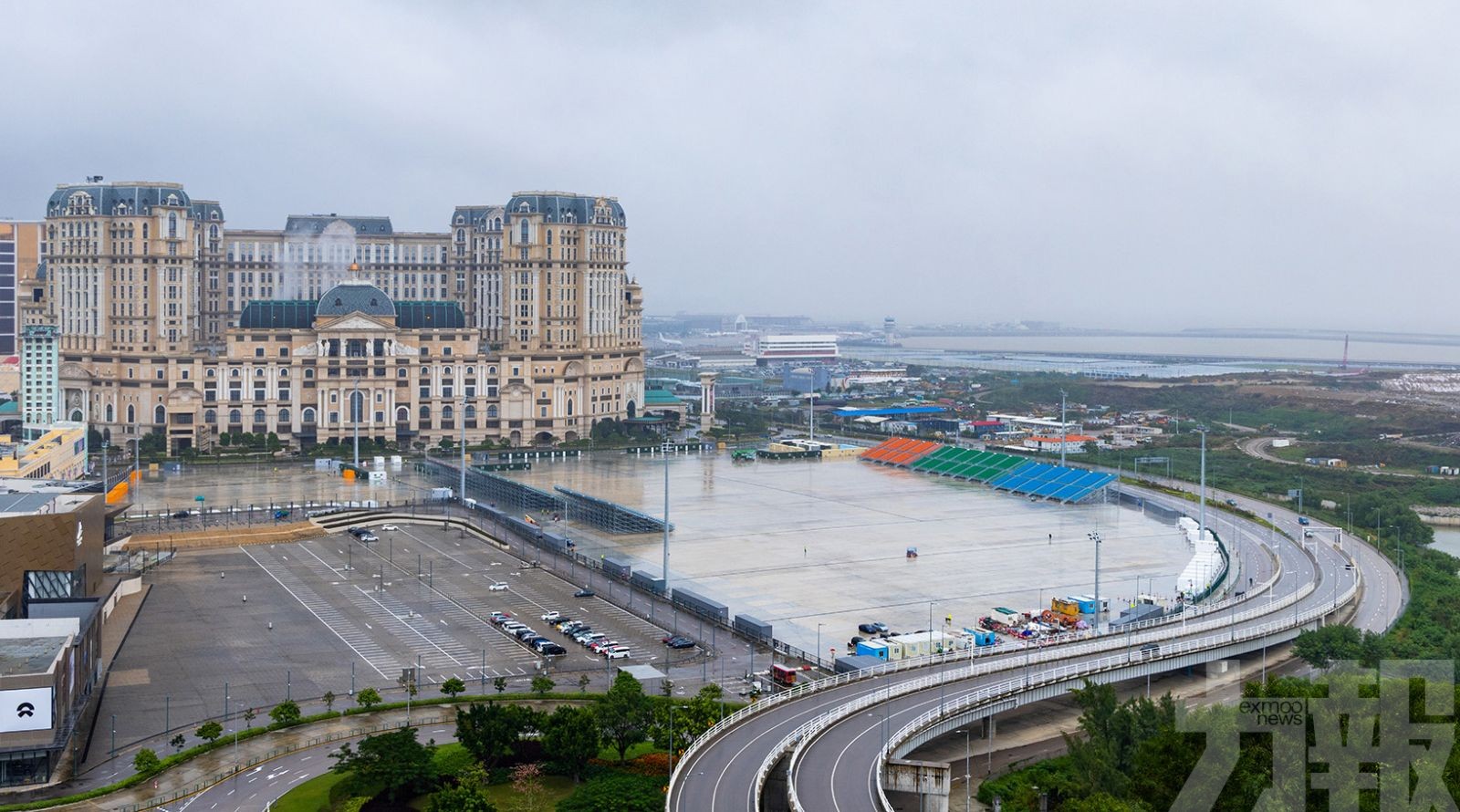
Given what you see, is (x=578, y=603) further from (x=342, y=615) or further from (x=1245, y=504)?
(x=1245, y=504)

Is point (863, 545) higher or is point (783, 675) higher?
point (863, 545)

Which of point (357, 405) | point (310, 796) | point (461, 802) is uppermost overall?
point (357, 405)

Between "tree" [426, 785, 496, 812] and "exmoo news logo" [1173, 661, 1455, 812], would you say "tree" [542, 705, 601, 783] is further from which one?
"exmoo news logo" [1173, 661, 1455, 812]

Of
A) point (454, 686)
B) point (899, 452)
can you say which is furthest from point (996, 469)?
point (454, 686)

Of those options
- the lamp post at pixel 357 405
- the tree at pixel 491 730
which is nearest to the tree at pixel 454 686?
the tree at pixel 491 730

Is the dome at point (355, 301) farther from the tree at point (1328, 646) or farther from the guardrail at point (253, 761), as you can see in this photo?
the tree at point (1328, 646)

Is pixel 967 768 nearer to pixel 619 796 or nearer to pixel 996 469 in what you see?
pixel 619 796
